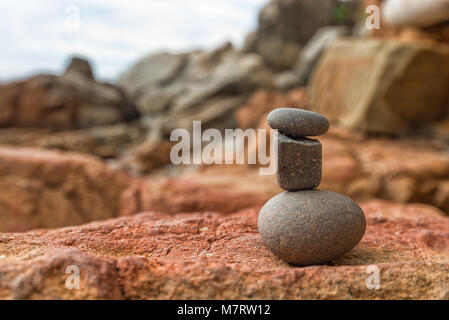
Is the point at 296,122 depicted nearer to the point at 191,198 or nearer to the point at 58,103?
the point at 191,198

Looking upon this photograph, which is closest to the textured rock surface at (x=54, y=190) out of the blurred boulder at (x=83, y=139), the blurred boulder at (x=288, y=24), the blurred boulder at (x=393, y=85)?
the blurred boulder at (x=83, y=139)

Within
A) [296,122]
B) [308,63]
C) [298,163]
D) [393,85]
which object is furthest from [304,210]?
[308,63]

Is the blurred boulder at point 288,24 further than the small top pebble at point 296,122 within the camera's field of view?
Yes

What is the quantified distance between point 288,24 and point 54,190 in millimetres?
15039

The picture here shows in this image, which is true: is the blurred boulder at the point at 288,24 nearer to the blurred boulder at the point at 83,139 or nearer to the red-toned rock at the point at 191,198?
the blurred boulder at the point at 83,139

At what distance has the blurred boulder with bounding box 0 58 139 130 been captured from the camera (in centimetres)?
1093

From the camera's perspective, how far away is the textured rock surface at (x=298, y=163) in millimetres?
2238

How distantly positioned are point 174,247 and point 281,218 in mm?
722

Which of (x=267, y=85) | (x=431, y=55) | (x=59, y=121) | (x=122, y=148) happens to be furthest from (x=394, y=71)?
(x=59, y=121)

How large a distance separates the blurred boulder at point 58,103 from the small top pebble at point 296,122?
10.7 meters

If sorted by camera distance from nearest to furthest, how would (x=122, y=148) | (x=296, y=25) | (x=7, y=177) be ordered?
(x=7, y=177)
(x=122, y=148)
(x=296, y=25)

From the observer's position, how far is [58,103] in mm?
11383
